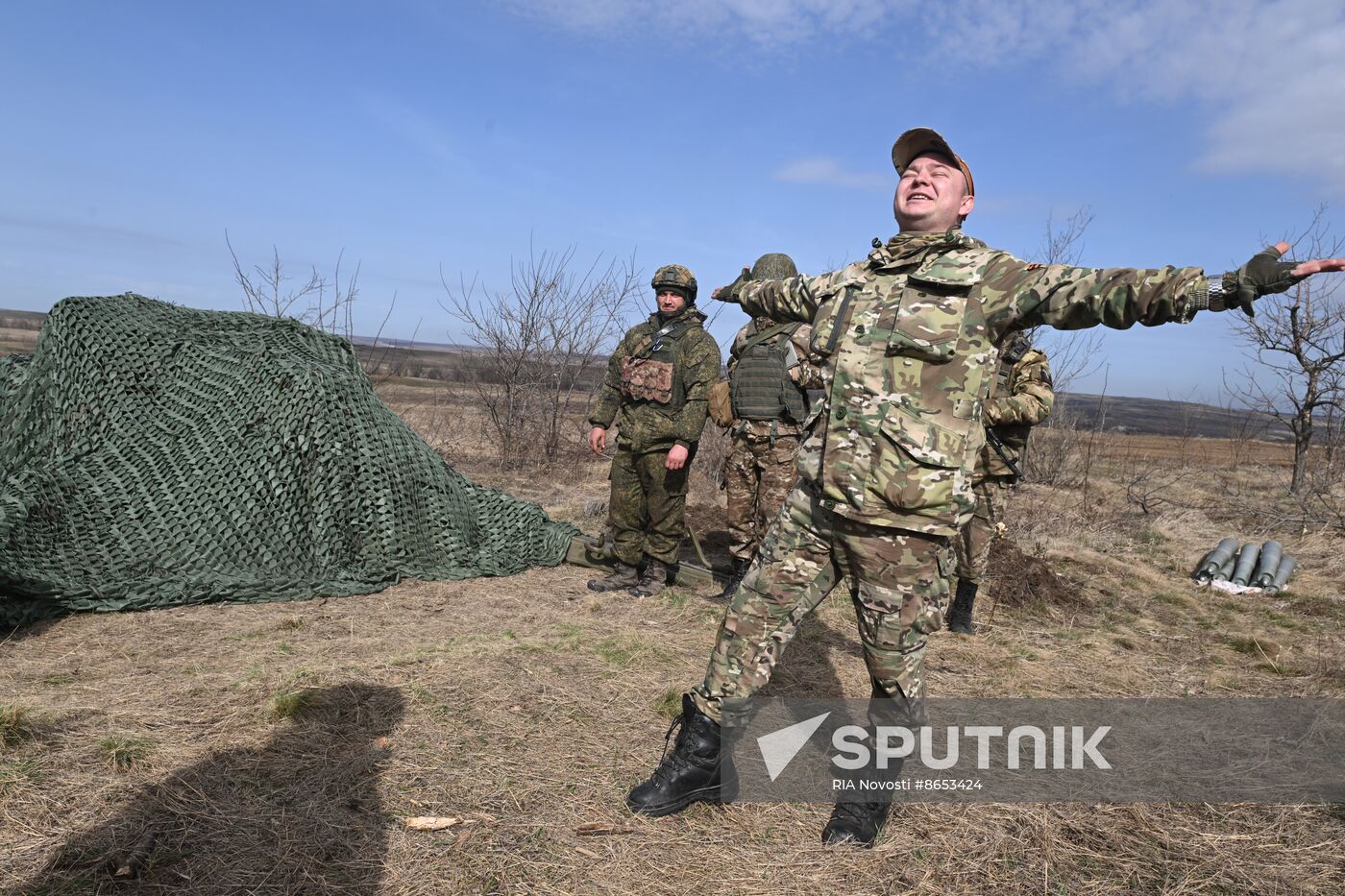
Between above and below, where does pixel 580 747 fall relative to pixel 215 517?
below

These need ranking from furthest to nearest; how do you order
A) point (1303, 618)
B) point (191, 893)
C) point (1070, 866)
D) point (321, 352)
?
point (1303, 618) → point (321, 352) → point (1070, 866) → point (191, 893)

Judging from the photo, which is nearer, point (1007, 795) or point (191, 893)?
point (191, 893)

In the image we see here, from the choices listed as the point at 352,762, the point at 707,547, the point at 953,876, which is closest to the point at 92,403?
the point at 352,762

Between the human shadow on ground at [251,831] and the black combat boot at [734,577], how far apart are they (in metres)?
2.88

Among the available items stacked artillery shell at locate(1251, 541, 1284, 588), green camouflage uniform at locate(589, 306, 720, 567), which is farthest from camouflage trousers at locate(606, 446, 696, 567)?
stacked artillery shell at locate(1251, 541, 1284, 588)

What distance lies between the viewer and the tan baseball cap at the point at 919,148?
8.15ft

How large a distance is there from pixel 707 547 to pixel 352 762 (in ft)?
14.5

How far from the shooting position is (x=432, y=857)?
2.43 m

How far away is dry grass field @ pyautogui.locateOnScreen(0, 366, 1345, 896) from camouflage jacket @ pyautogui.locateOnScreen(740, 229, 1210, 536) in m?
1.17

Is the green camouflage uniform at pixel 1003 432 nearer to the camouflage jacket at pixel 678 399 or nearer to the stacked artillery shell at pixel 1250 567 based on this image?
the camouflage jacket at pixel 678 399

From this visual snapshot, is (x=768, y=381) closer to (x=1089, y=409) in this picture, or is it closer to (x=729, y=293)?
(x=729, y=293)

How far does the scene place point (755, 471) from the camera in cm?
545

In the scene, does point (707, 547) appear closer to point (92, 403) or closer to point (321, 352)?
point (321, 352)

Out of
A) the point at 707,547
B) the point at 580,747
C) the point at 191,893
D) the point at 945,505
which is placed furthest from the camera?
the point at 707,547
